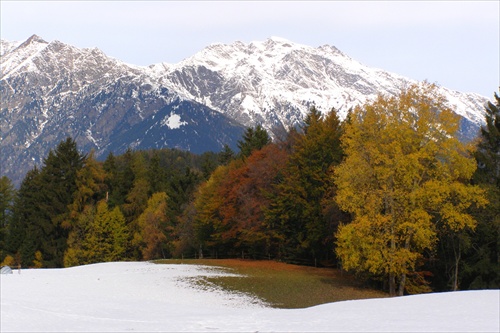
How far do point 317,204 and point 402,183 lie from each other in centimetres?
1512

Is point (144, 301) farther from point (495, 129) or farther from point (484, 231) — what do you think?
point (495, 129)

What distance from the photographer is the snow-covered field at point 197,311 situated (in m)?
18.2

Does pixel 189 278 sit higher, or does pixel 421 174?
pixel 421 174

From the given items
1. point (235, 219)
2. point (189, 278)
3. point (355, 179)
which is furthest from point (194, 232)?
point (355, 179)

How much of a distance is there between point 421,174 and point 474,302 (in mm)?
14980

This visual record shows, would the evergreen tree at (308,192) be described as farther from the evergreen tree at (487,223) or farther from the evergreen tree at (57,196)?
the evergreen tree at (57,196)

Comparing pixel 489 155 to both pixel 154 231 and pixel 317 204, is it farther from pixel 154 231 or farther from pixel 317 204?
pixel 154 231

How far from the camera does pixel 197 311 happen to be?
82.7ft

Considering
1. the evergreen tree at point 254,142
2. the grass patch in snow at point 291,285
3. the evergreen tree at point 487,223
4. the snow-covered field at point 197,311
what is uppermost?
the evergreen tree at point 254,142

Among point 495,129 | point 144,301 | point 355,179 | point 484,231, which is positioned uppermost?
point 495,129

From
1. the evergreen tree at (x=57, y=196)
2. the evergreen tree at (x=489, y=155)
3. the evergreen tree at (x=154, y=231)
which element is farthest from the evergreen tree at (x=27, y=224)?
the evergreen tree at (x=489, y=155)

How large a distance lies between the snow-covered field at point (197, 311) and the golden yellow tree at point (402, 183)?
8.49 meters

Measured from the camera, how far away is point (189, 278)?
37906 millimetres

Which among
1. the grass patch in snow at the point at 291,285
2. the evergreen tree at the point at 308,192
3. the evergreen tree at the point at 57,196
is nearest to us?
the grass patch in snow at the point at 291,285
